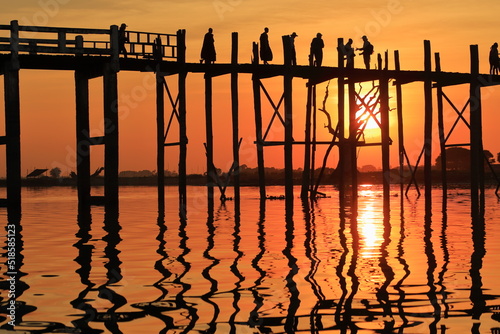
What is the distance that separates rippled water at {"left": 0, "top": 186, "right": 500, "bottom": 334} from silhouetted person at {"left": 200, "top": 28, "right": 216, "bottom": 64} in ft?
29.6

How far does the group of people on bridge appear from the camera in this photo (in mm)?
29125

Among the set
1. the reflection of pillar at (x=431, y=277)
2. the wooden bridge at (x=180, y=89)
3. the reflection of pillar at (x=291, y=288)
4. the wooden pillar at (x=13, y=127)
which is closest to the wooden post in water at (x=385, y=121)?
the wooden bridge at (x=180, y=89)

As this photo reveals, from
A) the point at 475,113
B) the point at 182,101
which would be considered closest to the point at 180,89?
the point at 182,101

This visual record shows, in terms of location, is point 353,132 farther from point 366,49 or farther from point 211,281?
point 211,281

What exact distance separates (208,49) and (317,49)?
159 inches

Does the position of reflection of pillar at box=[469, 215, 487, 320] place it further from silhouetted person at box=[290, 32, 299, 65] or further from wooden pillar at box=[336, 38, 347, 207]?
silhouetted person at box=[290, 32, 299, 65]

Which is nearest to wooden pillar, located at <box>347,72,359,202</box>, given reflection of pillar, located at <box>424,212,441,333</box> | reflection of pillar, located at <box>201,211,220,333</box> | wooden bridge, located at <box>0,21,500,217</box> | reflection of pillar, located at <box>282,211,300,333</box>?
wooden bridge, located at <box>0,21,500,217</box>

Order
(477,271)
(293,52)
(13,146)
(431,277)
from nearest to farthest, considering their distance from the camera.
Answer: (431,277) → (477,271) → (13,146) → (293,52)

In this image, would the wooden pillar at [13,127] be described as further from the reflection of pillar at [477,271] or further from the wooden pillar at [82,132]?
the reflection of pillar at [477,271]

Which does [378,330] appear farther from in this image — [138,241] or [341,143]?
[341,143]

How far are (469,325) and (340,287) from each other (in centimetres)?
259

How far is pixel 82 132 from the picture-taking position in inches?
1056

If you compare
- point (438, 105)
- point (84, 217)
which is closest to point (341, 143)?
point (438, 105)

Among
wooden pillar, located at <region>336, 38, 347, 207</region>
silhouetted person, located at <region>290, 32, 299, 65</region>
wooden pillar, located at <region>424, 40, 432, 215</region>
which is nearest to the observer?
silhouetted person, located at <region>290, 32, 299, 65</region>
